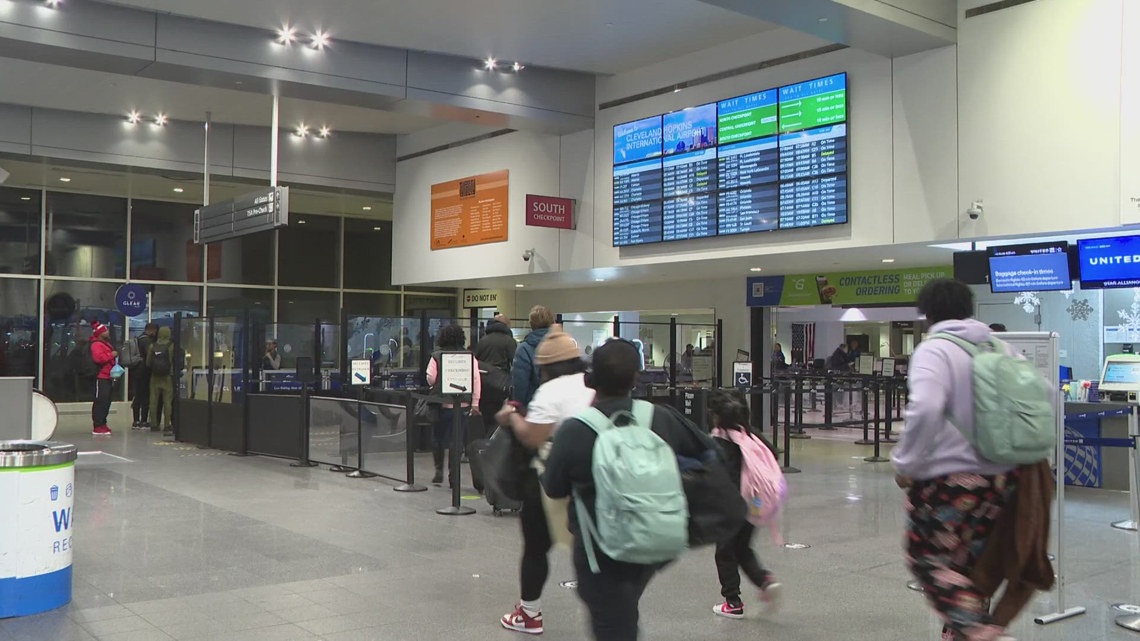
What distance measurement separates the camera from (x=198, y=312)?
2052 cm

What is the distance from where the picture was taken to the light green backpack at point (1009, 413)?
3430mm

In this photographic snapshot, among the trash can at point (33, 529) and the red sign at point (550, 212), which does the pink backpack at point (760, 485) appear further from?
the red sign at point (550, 212)

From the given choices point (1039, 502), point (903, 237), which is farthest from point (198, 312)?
point (1039, 502)

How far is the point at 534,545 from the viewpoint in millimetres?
4391

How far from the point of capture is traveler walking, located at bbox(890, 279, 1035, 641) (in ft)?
11.6

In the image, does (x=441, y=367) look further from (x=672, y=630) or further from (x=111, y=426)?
(x=111, y=426)

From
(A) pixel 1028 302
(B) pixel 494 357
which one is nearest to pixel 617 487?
(B) pixel 494 357

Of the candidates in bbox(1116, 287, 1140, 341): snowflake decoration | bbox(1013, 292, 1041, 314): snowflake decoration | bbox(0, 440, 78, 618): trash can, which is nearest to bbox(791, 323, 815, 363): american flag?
bbox(1013, 292, 1041, 314): snowflake decoration

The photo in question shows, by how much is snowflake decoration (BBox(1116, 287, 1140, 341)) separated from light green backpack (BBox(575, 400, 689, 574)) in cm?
1062

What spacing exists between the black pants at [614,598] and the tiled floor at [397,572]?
172 cm

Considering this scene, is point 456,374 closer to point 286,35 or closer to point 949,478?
point 286,35

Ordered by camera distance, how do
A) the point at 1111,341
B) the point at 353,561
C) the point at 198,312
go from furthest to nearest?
the point at 198,312 < the point at 1111,341 < the point at 353,561

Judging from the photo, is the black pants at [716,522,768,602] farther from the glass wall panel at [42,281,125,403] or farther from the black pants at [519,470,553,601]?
the glass wall panel at [42,281,125,403]

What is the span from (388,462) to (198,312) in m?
12.3
